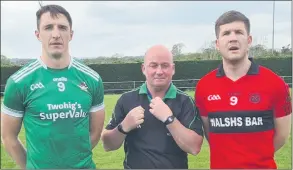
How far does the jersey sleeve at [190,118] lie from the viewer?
3.18m

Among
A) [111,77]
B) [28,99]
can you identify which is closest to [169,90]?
[28,99]

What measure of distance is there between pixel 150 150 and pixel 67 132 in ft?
2.18

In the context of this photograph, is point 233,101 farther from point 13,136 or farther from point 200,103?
point 13,136

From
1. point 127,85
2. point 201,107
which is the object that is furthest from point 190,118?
point 127,85

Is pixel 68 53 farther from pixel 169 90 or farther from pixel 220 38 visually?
pixel 220 38

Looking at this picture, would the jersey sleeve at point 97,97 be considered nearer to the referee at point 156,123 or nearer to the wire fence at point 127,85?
the referee at point 156,123

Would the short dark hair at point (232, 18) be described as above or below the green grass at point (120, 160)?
above

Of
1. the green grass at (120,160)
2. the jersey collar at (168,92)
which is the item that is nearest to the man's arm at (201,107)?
the jersey collar at (168,92)

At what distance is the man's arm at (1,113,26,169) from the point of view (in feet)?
10.4

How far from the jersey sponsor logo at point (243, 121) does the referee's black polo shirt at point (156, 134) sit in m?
0.19

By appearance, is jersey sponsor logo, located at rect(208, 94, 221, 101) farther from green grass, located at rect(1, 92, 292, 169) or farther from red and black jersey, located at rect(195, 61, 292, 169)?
green grass, located at rect(1, 92, 292, 169)

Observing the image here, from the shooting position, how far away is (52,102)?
122 inches

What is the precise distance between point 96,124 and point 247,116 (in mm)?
1263

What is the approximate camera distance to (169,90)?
10.8 feet
